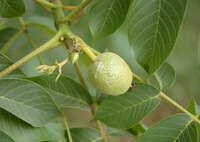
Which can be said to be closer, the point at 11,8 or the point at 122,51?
the point at 11,8

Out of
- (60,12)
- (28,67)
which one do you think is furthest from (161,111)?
(60,12)

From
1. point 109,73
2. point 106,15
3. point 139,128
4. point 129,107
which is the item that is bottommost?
point 139,128

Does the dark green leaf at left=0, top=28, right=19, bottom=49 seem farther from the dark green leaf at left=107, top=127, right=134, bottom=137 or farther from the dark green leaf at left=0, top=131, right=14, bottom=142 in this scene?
the dark green leaf at left=0, top=131, right=14, bottom=142

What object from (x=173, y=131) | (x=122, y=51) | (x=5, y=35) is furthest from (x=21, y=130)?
(x=122, y=51)

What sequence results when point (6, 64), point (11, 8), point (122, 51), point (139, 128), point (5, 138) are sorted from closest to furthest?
point (5, 138) < point (6, 64) < point (11, 8) < point (139, 128) < point (122, 51)

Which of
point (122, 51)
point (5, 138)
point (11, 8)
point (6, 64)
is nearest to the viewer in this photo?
point (5, 138)

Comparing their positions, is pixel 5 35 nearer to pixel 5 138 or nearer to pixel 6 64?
pixel 6 64

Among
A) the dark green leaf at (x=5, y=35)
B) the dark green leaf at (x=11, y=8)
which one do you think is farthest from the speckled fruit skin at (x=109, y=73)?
the dark green leaf at (x=5, y=35)
